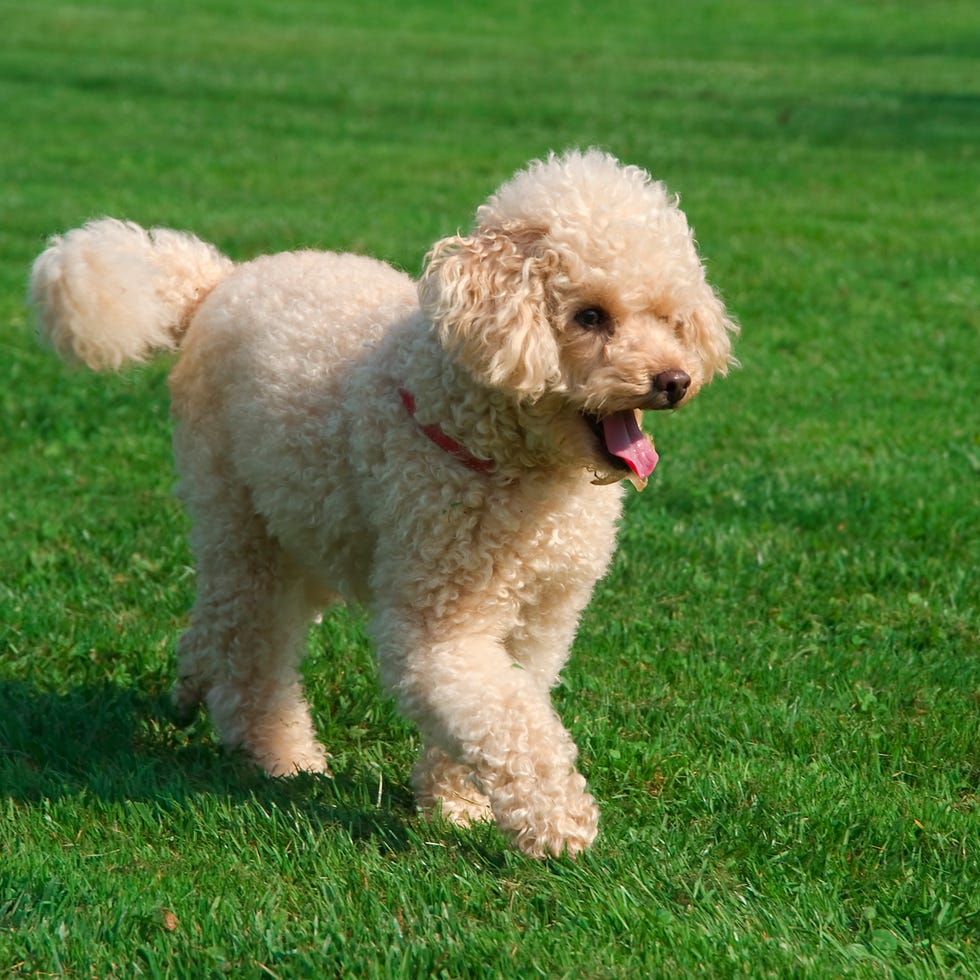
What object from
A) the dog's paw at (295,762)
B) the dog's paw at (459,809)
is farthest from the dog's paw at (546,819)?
the dog's paw at (295,762)

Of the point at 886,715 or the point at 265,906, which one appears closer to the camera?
the point at 265,906

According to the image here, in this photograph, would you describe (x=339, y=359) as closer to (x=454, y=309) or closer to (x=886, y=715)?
(x=454, y=309)

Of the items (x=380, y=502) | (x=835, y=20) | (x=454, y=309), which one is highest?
(x=454, y=309)

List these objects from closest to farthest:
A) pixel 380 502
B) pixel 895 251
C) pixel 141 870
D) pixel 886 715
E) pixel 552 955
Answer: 1. pixel 552 955
2. pixel 141 870
3. pixel 380 502
4. pixel 886 715
5. pixel 895 251

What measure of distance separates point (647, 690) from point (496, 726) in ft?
4.93

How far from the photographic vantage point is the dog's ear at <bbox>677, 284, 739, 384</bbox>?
14.3ft

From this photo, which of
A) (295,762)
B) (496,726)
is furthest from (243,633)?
(496,726)

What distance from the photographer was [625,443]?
4117 mm

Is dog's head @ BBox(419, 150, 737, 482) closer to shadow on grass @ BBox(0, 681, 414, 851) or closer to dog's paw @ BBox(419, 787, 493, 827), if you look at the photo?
dog's paw @ BBox(419, 787, 493, 827)

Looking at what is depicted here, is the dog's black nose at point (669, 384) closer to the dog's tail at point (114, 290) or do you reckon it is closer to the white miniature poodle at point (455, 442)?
the white miniature poodle at point (455, 442)

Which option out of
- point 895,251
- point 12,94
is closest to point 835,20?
point 12,94

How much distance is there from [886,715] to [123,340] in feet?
9.54

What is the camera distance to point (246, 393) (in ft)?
16.2

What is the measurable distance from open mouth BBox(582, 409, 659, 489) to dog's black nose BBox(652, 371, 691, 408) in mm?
156
